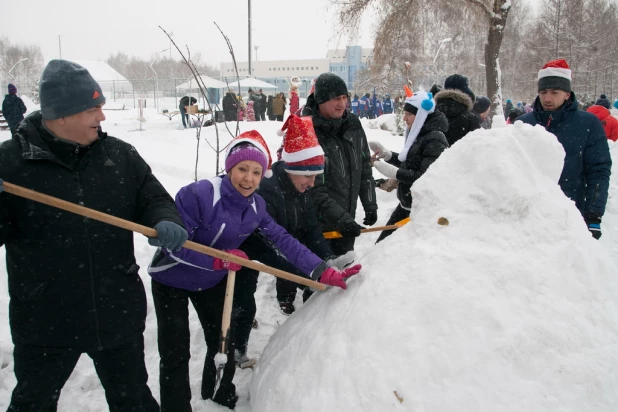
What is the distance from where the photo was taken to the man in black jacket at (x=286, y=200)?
9.19 feet

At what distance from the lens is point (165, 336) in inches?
91.7

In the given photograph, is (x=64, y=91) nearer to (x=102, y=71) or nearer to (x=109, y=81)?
(x=109, y=81)

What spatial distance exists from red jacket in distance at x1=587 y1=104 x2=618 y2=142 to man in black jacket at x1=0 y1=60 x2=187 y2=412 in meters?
8.74

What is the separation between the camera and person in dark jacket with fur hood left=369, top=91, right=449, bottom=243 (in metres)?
3.47

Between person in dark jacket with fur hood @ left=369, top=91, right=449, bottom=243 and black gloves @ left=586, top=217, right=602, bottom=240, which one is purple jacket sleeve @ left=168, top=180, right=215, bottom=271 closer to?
person in dark jacket with fur hood @ left=369, top=91, right=449, bottom=243

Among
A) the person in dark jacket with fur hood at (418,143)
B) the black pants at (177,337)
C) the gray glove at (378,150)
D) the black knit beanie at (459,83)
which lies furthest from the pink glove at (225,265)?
the black knit beanie at (459,83)

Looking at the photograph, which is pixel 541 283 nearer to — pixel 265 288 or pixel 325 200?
pixel 325 200

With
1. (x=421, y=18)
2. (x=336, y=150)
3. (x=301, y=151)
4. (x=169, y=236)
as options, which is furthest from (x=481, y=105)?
(x=421, y=18)

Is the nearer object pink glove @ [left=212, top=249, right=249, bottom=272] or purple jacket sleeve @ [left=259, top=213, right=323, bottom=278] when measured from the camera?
pink glove @ [left=212, top=249, right=249, bottom=272]

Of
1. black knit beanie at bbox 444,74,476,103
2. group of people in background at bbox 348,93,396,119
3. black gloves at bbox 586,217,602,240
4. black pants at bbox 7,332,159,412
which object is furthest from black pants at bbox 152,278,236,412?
group of people in background at bbox 348,93,396,119

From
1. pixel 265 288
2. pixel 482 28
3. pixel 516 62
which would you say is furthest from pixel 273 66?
pixel 265 288

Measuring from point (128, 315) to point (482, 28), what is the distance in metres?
15.6

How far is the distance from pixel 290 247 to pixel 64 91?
138 cm

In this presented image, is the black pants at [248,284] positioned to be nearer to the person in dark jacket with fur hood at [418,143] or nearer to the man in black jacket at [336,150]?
the man in black jacket at [336,150]
